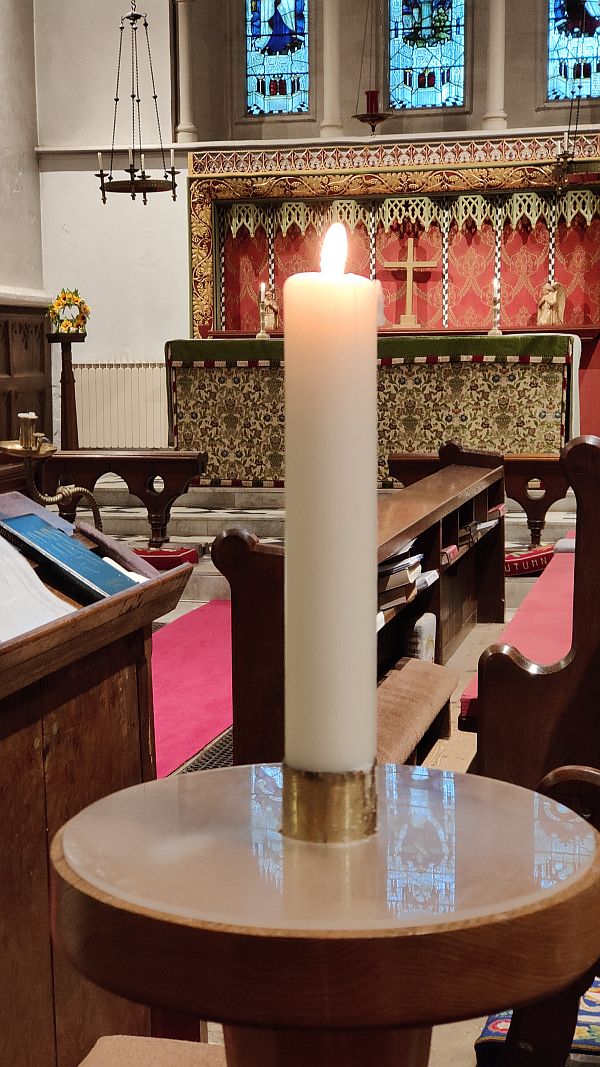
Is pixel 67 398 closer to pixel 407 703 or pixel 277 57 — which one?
pixel 277 57

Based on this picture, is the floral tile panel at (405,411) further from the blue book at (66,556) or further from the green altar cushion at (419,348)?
the blue book at (66,556)

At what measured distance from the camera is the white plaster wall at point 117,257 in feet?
35.3

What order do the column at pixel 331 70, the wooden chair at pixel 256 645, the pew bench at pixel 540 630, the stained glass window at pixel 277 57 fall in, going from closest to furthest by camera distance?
the pew bench at pixel 540 630, the wooden chair at pixel 256 645, the column at pixel 331 70, the stained glass window at pixel 277 57

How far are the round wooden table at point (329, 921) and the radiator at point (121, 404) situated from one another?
34.2ft

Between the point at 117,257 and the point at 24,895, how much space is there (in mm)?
9924

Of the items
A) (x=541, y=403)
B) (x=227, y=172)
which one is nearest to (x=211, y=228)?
(x=227, y=172)

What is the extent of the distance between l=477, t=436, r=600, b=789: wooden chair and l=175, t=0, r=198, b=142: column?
9426 mm

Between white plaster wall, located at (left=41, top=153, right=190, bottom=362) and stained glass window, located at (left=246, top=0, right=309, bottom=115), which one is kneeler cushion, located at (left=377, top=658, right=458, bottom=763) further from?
stained glass window, located at (left=246, top=0, right=309, bottom=115)

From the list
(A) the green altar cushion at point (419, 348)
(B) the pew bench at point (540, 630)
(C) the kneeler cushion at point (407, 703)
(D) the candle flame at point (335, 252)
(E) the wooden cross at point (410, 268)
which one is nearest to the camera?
(D) the candle flame at point (335, 252)

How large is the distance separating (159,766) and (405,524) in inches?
41.9

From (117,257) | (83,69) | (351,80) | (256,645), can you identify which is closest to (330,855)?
(256,645)

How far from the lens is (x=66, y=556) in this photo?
179 cm

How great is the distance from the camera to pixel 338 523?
0.54 m

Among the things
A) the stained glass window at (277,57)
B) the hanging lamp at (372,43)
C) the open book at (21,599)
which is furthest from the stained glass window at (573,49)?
the open book at (21,599)
